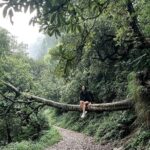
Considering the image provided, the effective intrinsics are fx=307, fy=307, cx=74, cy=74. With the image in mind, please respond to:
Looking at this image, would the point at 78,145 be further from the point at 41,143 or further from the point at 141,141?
the point at 141,141

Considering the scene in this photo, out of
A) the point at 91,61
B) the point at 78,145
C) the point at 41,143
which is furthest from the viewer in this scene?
the point at 91,61

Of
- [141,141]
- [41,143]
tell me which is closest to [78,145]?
[41,143]

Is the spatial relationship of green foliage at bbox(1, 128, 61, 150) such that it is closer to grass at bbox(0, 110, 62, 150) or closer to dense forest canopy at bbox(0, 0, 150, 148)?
grass at bbox(0, 110, 62, 150)

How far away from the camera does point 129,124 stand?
44.6 ft

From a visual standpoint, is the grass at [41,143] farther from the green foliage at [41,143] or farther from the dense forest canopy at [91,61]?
the dense forest canopy at [91,61]

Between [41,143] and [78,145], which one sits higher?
[78,145]

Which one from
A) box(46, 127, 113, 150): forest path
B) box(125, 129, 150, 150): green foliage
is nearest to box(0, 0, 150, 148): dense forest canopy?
Result: box(125, 129, 150, 150): green foliage

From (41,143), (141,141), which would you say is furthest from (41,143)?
(141,141)

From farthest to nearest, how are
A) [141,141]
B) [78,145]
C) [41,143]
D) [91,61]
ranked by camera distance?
[91,61], [41,143], [78,145], [141,141]

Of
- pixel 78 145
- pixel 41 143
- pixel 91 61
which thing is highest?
pixel 91 61

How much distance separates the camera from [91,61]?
19.6 metres

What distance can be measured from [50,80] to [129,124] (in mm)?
28640

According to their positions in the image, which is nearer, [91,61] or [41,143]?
[41,143]

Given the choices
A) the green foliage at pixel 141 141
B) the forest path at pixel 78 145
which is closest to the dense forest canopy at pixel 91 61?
the green foliage at pixel 141 141
